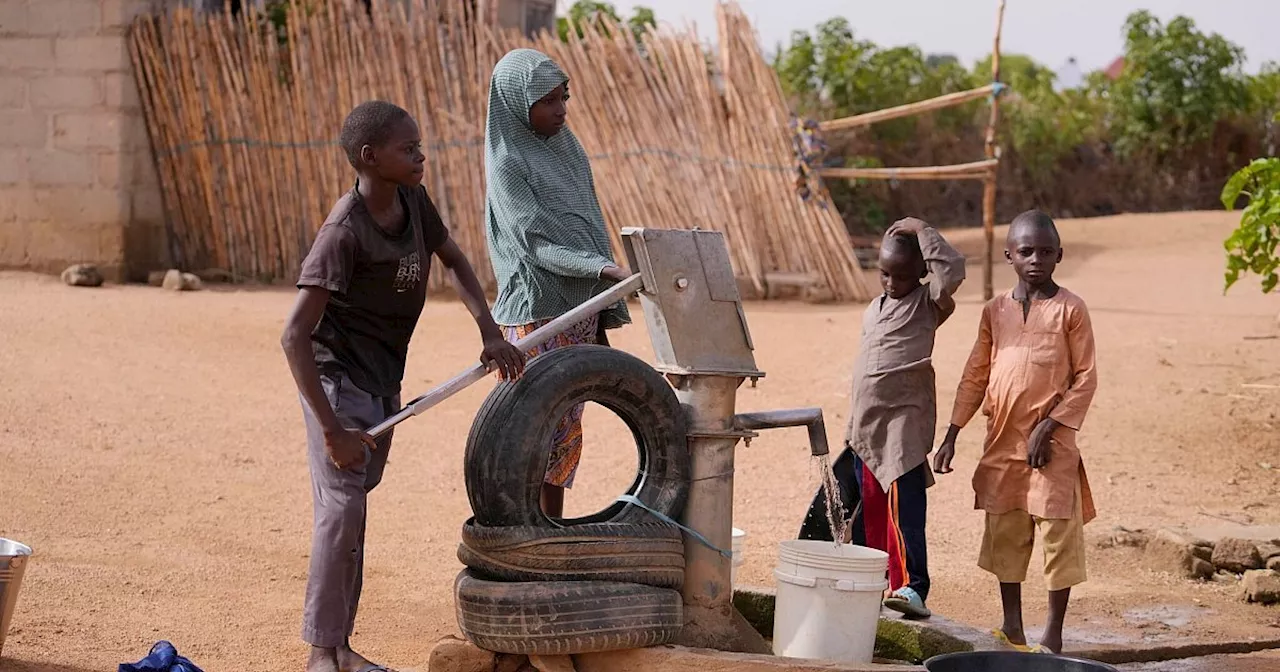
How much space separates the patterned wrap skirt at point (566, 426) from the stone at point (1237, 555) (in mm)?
2655

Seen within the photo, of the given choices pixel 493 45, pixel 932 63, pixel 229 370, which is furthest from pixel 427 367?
pixel 932 63

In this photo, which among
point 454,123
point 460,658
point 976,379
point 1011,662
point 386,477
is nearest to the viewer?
point 460,658

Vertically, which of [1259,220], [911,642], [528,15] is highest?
[528,15]

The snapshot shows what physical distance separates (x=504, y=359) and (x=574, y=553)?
0.51 m

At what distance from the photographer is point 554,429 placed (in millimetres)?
3553

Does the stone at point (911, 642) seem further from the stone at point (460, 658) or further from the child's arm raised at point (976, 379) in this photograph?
the stone at point (460, 658)

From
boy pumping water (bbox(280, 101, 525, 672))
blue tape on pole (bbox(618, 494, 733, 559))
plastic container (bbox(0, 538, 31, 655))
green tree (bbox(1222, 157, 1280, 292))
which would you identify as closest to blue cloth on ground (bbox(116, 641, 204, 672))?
boy pumping water (bbox(280, 101, 525, 672))

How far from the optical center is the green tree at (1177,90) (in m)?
17.2

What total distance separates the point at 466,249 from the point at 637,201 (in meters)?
1.33

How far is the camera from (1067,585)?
163 inches

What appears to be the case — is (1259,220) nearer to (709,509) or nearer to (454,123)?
(709,509)

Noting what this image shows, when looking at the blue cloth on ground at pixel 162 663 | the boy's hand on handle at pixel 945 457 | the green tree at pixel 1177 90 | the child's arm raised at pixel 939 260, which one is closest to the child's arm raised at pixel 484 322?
the blue cloth on ground at pixel 162 663

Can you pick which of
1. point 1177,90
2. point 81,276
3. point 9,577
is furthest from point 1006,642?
point 1177,90

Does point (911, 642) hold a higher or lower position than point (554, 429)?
lower
